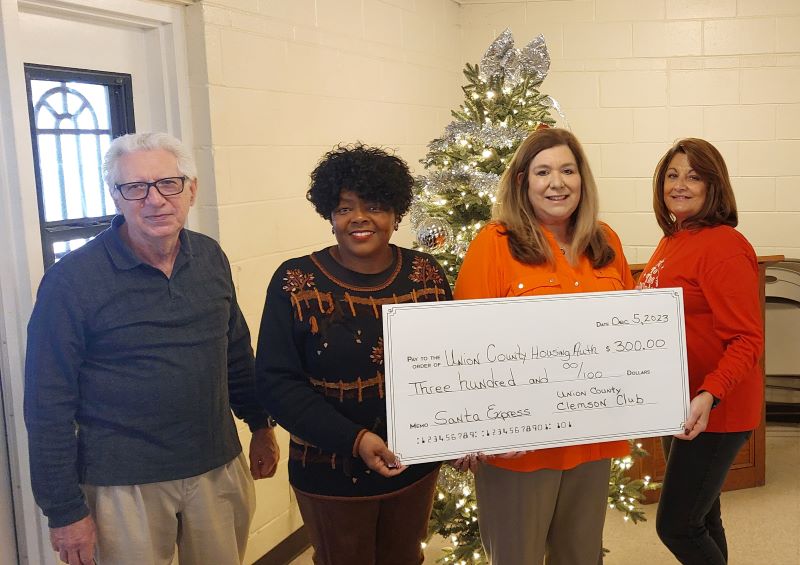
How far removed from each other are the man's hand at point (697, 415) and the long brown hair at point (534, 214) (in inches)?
16.3

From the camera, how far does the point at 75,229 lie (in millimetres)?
2225

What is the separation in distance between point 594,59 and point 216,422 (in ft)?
11.5

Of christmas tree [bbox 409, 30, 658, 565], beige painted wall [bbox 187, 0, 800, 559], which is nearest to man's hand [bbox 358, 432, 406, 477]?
christmas tree [bbox 409, 30, 658, 565]

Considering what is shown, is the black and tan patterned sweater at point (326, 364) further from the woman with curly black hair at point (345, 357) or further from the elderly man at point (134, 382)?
the elderly man at point (134, 382)

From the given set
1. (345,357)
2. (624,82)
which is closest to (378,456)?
(345,357)

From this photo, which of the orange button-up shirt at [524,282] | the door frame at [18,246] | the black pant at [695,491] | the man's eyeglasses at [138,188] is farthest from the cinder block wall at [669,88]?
the man's eyeglasses at [138,188]

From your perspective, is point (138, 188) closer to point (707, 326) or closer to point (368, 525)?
point (368, 525)

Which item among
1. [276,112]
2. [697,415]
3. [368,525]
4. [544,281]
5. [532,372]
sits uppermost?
[276,112]

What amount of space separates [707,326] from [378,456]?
3.51ft

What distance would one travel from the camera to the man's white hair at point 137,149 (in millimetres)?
1764

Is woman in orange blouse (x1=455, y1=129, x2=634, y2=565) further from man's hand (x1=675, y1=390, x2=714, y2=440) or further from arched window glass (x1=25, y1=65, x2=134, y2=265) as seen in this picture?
arched window glass (x1=25, y1=65, x2=134, y2=265)

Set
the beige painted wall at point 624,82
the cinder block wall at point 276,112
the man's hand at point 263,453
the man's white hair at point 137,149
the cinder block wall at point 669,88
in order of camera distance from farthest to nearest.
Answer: the cinder block wall at point 669,88
the beige painted wall at point 624,82
the cinder block wall at point 276,112
the man's hand at point 263,453
the man's white hair at point 137,149

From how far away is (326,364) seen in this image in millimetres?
1724

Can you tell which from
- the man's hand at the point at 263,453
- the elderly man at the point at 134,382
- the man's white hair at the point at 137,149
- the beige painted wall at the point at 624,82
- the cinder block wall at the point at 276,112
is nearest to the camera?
the elderly man at the point at 134,382
